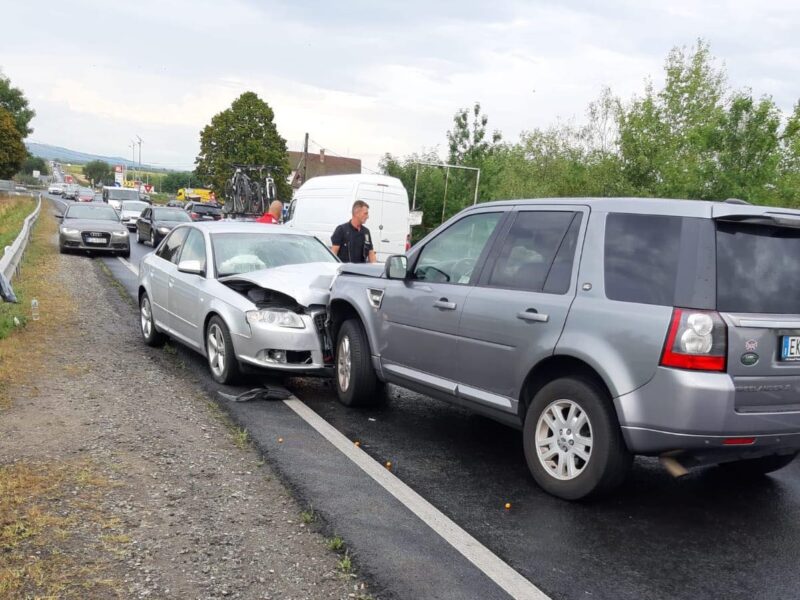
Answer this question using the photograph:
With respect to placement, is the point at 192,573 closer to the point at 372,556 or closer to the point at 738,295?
the point at 372,556

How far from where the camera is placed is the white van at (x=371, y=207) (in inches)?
674

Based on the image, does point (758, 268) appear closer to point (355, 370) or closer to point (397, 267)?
A: point (397, 267)

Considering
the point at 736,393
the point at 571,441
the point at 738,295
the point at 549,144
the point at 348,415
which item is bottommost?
the point at 348,415

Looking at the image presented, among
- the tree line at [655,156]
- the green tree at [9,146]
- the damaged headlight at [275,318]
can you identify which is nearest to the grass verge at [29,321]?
the damaged headlight at [275,318]

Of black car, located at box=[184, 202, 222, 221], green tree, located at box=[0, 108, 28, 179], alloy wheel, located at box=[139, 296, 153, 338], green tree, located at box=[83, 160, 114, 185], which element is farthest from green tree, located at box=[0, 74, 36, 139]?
green tree, located at box=[83, 160, 114, 185]

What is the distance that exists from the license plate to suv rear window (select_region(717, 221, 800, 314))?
5.9 inches

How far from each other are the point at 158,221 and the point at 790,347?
23533 mm

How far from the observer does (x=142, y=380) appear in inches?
284

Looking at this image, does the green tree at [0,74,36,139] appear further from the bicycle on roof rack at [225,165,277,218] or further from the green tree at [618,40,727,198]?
the green tree at [618,40,727,198]

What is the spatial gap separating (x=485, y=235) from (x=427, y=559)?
8.51ft

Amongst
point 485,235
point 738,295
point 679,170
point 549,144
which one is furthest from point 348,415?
point 549,144

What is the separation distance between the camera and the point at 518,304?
489 centimetres

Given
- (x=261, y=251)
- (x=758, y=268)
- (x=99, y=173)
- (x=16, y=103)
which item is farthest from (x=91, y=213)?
(x=99, y=173)

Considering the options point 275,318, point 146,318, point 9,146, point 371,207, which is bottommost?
point 146,318
